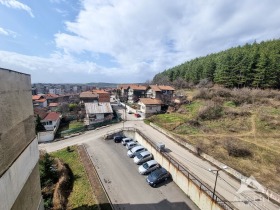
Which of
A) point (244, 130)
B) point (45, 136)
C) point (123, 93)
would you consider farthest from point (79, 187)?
point (123, 93)

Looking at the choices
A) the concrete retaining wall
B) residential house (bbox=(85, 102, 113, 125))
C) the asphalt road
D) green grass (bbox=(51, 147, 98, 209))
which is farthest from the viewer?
residential house (bbox=(85, 102, 113, 125))

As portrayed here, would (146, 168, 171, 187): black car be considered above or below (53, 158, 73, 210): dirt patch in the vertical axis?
above

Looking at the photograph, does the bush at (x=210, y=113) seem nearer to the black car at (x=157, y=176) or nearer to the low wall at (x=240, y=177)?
the low wall at (x=240, y=177)

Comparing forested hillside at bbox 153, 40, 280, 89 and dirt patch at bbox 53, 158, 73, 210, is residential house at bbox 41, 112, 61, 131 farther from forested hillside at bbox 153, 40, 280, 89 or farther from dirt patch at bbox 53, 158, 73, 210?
forested hillside at bbox 153, 40, 280, 89

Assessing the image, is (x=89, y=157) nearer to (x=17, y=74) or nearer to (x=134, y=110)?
(x=17, y=74)

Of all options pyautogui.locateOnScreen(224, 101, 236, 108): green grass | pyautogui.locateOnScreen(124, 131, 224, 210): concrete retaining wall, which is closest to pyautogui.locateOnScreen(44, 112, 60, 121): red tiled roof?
pyautogui.locateOnScreen(124, 131, 224, 210): concrete retaining wall

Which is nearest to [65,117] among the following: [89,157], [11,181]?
[89,157]

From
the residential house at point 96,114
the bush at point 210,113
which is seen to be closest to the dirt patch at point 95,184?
the residential house at point 96,114
